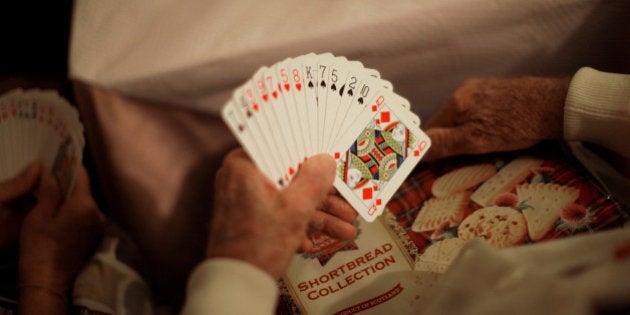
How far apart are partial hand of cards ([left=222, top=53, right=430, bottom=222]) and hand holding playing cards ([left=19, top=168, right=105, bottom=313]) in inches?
24.1

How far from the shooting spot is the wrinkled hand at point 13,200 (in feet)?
3.81

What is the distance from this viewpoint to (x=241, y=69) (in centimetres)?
98

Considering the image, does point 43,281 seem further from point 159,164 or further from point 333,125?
point 333,125

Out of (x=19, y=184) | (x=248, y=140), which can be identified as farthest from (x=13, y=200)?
(x=248, y=140)

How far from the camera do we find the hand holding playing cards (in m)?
1.05

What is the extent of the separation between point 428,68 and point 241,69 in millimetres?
476

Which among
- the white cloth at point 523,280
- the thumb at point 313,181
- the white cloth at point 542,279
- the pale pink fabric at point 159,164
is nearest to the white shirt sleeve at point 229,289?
the white cloth at point 523,280

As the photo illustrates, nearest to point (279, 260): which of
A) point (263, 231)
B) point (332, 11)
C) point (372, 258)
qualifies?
point (263, 231)

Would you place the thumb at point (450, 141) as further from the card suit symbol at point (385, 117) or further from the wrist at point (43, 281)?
the wrist at point (43, 281)

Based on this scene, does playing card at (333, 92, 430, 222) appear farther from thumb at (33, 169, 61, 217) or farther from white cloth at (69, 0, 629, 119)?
thumb at (33, 169, 61, 217)

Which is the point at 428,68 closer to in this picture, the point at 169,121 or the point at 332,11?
the point at 332,11

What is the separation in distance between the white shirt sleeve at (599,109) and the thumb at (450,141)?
0.20m

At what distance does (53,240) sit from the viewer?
3.61 feet

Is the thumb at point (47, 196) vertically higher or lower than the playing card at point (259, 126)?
lower
